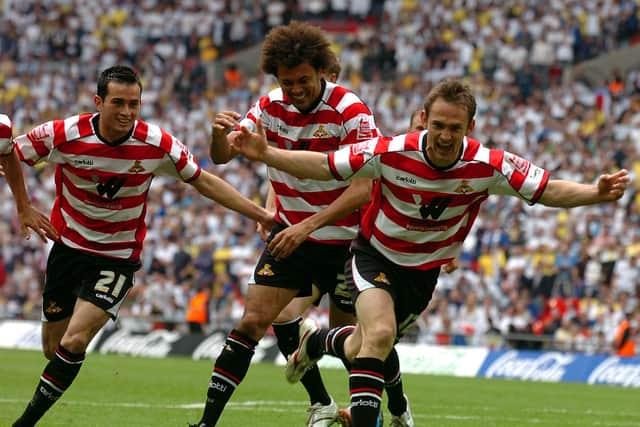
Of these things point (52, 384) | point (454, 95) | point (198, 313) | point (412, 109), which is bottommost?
point (198, 313)

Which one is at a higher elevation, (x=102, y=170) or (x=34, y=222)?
(x=102, y=170)

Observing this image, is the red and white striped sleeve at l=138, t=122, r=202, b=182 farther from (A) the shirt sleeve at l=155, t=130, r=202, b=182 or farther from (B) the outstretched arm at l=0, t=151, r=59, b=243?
(B) the outstretched arm at l=0, t=151, r=59, b=243

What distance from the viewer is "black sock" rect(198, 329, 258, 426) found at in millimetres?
9430

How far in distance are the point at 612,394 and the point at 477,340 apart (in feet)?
17.4

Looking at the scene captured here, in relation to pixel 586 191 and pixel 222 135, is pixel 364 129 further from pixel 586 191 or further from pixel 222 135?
pixel 586 191

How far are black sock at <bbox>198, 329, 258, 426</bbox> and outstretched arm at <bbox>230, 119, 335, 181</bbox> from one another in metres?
1.65

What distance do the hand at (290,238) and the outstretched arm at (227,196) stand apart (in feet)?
1.88

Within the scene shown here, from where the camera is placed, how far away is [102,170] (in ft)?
31.9

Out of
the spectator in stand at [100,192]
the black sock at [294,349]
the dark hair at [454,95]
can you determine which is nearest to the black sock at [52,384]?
the spectator in stand at [100,192]

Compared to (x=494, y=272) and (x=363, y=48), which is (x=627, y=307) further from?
(x=363, y=48)

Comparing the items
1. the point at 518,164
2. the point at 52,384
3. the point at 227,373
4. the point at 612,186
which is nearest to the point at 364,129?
the point at 518,164

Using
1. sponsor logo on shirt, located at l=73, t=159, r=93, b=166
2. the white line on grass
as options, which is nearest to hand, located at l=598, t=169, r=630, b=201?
sponsor logo on shirt, located at l=73, t=159, r=93, b=166

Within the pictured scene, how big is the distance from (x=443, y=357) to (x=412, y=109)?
31.2 ft

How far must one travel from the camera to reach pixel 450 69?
102 ft
